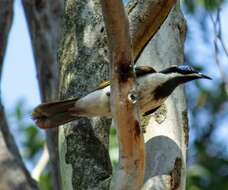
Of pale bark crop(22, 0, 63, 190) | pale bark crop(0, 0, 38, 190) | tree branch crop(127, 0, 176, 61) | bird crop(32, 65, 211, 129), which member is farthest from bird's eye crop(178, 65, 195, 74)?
pale bark crop(22, 0, 63, 190)

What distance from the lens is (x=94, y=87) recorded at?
4.44 meters

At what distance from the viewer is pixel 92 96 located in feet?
14.3

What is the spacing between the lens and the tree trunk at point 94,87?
411 centimetres

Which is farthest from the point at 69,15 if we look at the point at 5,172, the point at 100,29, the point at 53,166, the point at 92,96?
the point at 53,166

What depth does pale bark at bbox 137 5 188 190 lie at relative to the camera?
4043mm

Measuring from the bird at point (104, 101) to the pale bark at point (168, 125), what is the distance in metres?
0.06

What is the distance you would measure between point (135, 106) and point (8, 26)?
3.80 m

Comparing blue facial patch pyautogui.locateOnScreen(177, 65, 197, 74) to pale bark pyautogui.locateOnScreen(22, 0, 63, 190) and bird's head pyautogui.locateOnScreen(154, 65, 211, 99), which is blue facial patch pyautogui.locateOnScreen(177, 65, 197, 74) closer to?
bird's head pyautogui.locateOnScreen(154, 65, 211, 99)

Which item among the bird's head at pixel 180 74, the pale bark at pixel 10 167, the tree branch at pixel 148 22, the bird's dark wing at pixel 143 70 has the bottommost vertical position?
the pale bark at pixel 10 167

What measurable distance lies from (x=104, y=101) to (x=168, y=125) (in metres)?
0.36

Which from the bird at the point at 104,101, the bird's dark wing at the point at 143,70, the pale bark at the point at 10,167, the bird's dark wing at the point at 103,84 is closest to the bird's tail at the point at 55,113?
the bird at the point at 104,101

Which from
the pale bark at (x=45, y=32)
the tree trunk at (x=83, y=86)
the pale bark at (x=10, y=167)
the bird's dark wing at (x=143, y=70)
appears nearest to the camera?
the tree trunk at (x=83, y=86)

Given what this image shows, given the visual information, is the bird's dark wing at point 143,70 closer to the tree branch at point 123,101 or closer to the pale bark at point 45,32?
the tree branch at point 123,101

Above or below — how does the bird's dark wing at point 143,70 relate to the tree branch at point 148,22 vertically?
below
